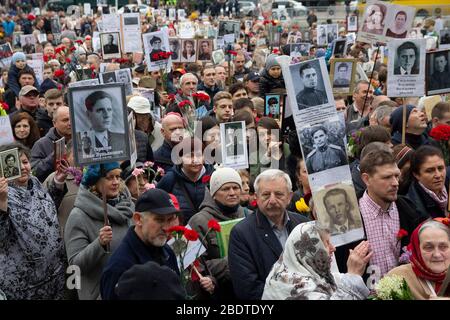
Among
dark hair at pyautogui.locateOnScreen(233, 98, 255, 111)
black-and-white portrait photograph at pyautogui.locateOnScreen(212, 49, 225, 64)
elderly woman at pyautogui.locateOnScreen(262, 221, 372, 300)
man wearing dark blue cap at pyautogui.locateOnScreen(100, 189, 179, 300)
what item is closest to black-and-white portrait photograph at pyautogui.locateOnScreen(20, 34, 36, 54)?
black-and-white portrait photograph at pyautogui.locateOnScreen(212, 49, 225, 64)

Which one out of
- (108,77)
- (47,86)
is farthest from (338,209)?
(47,86)

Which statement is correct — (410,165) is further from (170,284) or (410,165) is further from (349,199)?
(170,284)

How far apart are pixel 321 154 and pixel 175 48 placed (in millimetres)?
10783

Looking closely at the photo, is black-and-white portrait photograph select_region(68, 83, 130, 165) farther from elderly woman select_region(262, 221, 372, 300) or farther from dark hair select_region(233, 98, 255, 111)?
dark hair select_region(233, 98, 255, 111)

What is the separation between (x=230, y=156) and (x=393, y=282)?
3.46 meters

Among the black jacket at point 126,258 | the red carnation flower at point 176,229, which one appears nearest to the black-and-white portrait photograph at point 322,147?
the red carnation flower at point 176,229

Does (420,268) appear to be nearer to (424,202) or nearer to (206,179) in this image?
(424,202)

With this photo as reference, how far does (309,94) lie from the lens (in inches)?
238

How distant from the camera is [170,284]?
13.3 feet

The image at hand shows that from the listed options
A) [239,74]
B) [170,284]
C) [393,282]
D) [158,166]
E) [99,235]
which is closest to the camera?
[170,284]

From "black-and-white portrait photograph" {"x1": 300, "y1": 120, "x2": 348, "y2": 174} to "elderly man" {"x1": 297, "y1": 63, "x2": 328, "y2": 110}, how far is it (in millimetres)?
141

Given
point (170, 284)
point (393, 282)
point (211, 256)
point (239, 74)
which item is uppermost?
point (170, 284)

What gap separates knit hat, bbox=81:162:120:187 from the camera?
6.40 meters
